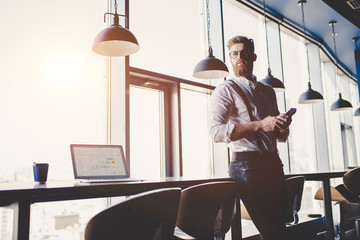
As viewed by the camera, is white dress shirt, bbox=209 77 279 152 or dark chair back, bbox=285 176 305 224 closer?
white dress shirt, bbox=209 77 279 152

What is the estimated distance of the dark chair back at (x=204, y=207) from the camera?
159 cm

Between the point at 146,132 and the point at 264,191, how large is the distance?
89.6 inches

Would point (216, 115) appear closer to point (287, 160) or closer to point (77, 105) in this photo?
point (77, 105)

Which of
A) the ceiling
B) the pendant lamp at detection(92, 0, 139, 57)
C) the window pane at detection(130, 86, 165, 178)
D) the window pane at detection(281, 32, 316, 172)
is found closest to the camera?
the pendant lamp at detection(92, 0, 139, 57)

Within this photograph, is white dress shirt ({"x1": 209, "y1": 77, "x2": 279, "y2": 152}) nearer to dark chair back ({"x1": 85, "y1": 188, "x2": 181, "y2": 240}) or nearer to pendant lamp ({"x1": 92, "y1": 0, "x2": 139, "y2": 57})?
dark chair back ({"x1": 85, "y1": 188, "x2": 181, "y2": 240})

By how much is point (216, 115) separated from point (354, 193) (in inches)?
90.8

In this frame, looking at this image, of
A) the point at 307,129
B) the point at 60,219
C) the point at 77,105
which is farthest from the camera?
the point at 307,129

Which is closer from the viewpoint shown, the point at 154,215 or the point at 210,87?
the point at 154,215

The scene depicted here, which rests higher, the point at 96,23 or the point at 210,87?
the point at 96,23

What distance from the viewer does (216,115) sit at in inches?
67.1

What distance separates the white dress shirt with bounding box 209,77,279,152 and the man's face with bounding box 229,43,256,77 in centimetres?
4

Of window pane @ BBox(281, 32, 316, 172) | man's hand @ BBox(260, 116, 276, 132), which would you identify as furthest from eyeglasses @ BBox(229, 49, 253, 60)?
window pane @ BBox(281, 32, 316, 172)

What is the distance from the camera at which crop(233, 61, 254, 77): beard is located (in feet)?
5.98

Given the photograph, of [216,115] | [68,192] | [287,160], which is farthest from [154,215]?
[287,160]
